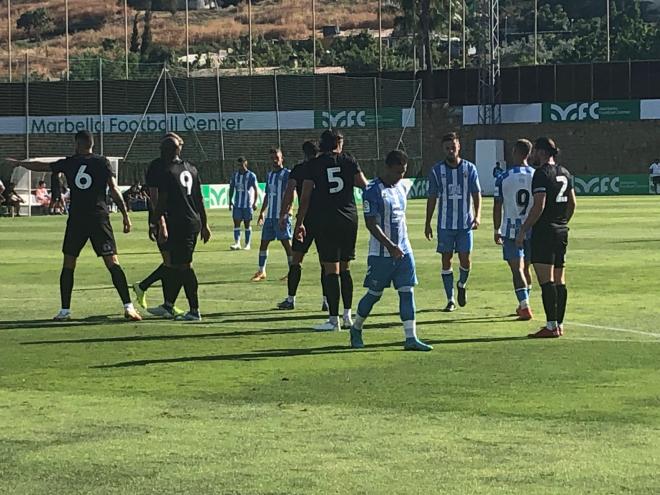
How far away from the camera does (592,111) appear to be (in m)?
72.5

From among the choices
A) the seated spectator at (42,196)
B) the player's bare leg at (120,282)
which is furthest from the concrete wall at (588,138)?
the player's bare leg at (120,282)

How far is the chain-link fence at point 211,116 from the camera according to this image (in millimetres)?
63469

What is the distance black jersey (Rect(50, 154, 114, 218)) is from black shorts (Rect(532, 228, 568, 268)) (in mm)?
4565

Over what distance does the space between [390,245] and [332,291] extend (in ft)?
6.32

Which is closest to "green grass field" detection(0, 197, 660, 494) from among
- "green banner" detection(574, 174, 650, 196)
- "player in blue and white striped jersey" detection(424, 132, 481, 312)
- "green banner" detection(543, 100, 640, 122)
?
"player in blue and white striped jersey" detection(424, 132, 481, 312)

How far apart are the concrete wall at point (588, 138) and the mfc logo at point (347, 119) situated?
6.90 meters

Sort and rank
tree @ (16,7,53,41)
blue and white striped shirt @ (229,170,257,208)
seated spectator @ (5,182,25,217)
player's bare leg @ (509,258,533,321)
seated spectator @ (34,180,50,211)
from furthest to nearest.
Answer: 1. tree @ (16,7,53,41)
2. seated spectator @ (34,180,50,211)
3. seated spectator @ (5,182,25,217)
4. blue and white striped shirt @ (229,170,257,208)
5. player's bare leg @ (509,258,533,321)

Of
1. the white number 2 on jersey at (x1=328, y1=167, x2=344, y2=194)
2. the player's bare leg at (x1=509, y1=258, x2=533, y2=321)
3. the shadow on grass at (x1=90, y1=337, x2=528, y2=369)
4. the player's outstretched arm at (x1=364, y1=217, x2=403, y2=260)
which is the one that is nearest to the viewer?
the shadow on grass at (x1=90, y1=337, x2=528, y2=369)

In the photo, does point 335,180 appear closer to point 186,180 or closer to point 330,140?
point 330,140

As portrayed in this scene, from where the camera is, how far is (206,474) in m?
7.65

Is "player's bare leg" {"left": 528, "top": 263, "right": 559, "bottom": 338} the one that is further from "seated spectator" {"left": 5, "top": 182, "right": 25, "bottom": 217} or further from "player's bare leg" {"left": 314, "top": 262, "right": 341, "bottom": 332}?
"seated spectator" {"left": 5, "top": 182, "right": 25, "bottom": 217}

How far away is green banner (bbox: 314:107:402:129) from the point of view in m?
66.7

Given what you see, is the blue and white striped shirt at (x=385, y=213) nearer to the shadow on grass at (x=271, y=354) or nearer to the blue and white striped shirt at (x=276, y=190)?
the shadow on grass at (x=271, y=354)

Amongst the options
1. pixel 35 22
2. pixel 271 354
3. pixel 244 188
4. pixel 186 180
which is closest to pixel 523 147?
pixel 186 180
